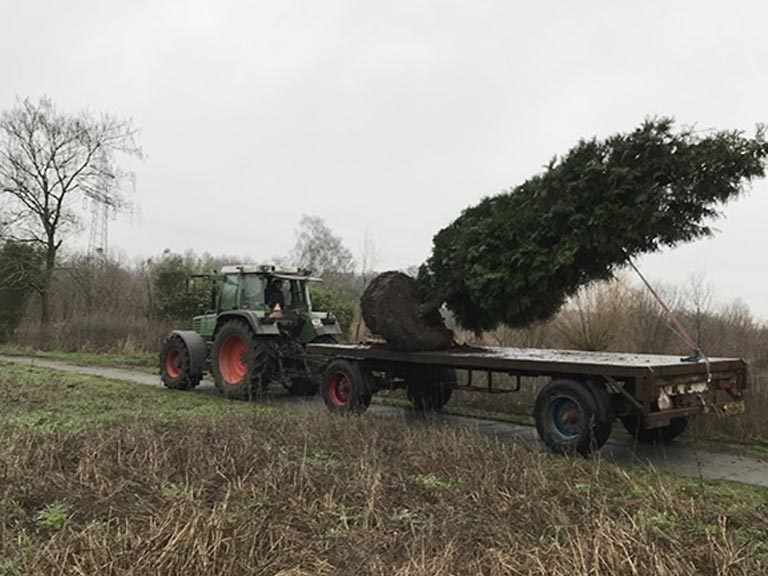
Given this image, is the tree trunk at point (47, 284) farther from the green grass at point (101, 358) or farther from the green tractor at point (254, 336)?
the green tractor at point (254, 336)

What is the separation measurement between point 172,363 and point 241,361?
227 cm

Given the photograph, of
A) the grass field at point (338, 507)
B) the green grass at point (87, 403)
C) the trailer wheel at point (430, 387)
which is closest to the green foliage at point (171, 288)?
the green grass at point (87, 403)

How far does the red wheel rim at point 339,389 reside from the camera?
10133 millimetres

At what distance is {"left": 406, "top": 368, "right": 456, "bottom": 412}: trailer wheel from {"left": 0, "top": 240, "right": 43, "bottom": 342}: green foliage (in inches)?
809

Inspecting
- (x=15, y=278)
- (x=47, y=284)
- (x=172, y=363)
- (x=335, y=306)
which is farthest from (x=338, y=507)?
(x=15, y=278)

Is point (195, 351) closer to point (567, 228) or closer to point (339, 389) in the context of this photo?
point (339, 389)

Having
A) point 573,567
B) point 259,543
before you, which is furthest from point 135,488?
point 573,567

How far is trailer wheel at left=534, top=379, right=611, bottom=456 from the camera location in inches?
275

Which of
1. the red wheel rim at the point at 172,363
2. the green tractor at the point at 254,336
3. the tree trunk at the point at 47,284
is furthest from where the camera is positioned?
the tree trunk at the point at 47,284

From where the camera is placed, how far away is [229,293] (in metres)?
12.9

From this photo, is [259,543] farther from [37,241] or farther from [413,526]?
[37,241]

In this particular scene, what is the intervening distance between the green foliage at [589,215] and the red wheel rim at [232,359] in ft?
16.3

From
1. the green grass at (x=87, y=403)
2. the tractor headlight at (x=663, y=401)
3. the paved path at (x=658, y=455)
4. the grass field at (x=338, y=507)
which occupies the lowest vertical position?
the paved path at (x=658, y=455)

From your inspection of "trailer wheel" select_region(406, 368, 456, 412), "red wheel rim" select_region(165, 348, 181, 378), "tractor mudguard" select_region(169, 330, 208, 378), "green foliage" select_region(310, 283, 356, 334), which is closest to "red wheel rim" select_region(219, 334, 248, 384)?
"tractor mudguard" select_region(169, 330, 208, 378)
